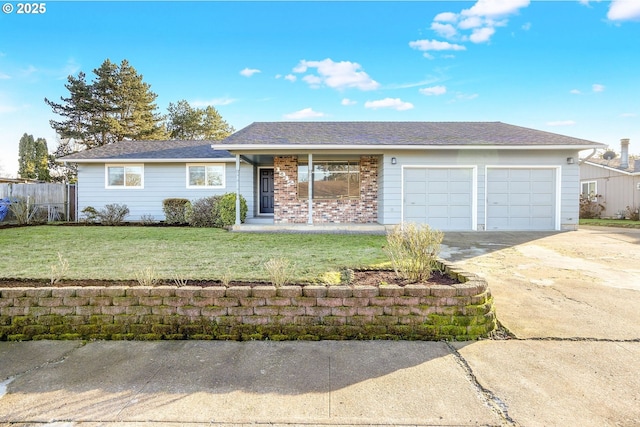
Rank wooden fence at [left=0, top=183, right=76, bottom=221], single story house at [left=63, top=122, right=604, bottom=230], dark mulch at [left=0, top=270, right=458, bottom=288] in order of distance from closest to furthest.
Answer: dark mulch at [left=0, top=270, right=458, bottom=288] < single story house at [left=63, top=122, right=604, bottom=230] < wooden fence at [left=0, top=183, right=76, bottom=221]

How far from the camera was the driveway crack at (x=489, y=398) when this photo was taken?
6.49ft

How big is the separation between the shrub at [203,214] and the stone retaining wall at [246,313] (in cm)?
880

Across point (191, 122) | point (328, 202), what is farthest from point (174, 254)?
point (191, 122)

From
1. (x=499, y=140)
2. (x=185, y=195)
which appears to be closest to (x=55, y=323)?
(x=185, y=195)

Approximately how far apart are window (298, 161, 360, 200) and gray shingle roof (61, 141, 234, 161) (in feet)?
10.8

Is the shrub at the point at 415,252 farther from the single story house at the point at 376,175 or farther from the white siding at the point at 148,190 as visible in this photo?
the white siding at the point at 148,190

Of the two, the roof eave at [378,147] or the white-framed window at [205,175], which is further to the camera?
the white-framed window at [205,175]

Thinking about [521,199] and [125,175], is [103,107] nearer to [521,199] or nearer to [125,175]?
[125,175]

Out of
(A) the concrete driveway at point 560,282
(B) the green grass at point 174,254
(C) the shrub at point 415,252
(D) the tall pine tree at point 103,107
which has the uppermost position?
(D) the tall pine tree at point 103,107

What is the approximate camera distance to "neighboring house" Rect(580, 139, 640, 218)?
17.4m

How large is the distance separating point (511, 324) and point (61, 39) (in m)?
19.4

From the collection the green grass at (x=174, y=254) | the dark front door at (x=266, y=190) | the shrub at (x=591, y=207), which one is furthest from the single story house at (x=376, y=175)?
the shrub at (x=591, y=207)

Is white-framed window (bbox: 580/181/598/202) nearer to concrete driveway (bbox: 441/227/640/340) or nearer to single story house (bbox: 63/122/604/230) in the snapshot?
single story house (bbox: 63/122/604/230)

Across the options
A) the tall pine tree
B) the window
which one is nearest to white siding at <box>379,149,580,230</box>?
the window
